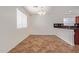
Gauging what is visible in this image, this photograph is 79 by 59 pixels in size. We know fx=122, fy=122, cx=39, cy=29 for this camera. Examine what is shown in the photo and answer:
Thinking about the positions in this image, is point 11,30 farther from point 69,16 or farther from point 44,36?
point 69,16

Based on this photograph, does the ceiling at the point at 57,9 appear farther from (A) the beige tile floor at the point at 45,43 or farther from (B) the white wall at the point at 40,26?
(A) the beige tile floor at the point at 45,43

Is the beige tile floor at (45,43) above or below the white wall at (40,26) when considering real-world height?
below

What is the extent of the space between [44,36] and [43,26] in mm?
150

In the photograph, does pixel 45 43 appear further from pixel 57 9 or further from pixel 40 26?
pixel 57 9

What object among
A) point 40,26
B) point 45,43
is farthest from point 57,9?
point 45,43

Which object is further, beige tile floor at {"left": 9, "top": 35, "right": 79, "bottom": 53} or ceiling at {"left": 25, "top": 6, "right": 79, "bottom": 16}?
beige tile floor at {"left": 9, "top": 35, "right": 79, "bottom": 53}

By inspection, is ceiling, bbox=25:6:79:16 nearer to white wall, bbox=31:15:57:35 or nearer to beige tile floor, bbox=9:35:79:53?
white wall, bbox=31:15:57:35

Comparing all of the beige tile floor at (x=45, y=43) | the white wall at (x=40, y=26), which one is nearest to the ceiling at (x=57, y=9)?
the white wall at (x=40, y=26)

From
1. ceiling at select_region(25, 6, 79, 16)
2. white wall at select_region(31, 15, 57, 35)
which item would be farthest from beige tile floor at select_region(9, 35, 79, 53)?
ceiling at select_region(25, 6, 79, 16)

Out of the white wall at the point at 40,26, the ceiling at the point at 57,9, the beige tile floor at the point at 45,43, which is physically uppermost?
the ceiling at the point at 57,9

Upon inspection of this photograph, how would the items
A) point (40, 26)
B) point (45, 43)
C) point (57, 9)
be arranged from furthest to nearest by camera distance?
point (45, 43)
point (40, 26)
point (57, 9)
